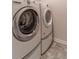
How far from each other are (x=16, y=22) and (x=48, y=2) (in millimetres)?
470

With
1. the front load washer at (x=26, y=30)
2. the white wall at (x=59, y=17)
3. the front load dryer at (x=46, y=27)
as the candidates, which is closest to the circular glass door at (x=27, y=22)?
the front load washer at (x=26, y=30)

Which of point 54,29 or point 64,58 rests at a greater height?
point 54,29

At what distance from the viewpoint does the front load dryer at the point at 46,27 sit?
1385mm

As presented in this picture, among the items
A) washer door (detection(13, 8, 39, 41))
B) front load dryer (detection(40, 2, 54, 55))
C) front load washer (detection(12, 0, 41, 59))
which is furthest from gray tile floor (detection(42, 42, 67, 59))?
washer door (detection(13, 8, 39, 41))

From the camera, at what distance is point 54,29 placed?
1326 millimetres

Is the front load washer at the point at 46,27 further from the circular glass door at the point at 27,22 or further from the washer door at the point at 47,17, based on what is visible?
the circular glass door at the point at 27,22

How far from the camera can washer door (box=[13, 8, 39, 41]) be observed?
129cm

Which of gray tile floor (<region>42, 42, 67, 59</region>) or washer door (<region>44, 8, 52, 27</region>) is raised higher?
washer door (<region>44, 8, 52, 27</region>)

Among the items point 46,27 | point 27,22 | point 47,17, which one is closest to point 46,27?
point 46,27

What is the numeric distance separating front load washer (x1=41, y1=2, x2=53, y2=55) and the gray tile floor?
69mm

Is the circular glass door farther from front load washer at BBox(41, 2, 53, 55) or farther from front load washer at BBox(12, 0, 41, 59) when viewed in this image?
front load washer at BBox(41, 2, 53, 55)
